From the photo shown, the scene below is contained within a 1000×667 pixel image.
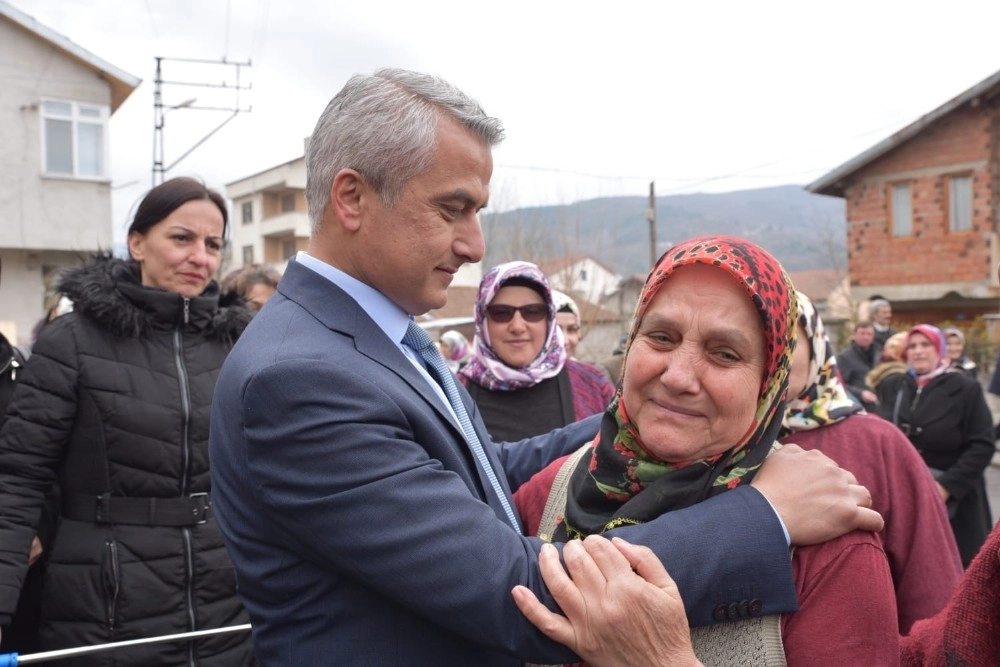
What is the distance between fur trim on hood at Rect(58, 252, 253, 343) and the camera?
3.07 m

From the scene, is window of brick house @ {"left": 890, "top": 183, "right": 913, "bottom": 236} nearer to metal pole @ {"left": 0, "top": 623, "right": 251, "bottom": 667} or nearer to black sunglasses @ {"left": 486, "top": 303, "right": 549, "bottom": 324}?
black sunglasses @ {"left": 486, "top": 303, "right": 549, "bottom": 324}

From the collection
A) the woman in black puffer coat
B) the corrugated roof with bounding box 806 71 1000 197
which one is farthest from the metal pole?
the corrugated roof with bounding box 806 71 1000 197

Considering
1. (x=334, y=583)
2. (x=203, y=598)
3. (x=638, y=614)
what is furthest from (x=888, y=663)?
(x=203, y=598)

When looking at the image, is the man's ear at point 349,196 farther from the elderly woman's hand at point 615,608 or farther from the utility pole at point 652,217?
the utility pole at point 652,217

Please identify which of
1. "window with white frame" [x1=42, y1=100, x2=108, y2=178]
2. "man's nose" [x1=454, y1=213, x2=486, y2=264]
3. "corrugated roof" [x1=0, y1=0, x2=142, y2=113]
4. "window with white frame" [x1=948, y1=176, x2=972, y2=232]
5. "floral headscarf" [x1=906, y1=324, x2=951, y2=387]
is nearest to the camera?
"man's nose" [x1=454, y1=213, x2=486, y2=264]

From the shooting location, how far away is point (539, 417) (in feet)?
13.5

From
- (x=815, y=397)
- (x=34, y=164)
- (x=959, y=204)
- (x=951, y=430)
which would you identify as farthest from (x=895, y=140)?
(x=34, y=164)

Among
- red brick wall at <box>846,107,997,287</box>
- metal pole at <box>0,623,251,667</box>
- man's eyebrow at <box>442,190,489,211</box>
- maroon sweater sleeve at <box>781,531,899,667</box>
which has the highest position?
red brick wall at <box>846,107,997,287</box>

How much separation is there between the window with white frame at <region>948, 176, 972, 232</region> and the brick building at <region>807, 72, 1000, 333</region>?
0.03 metres

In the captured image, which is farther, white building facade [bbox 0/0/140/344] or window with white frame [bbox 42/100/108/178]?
window with white frame [bbox 42/100/108/178]

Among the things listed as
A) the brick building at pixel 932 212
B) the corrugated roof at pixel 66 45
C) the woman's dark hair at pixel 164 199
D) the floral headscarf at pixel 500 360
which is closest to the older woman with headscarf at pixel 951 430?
the floral headscarf at pixel 500 360

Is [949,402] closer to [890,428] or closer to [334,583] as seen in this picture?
[890,428]

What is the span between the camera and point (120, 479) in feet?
9.75

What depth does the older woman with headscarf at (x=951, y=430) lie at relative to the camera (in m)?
5.80
